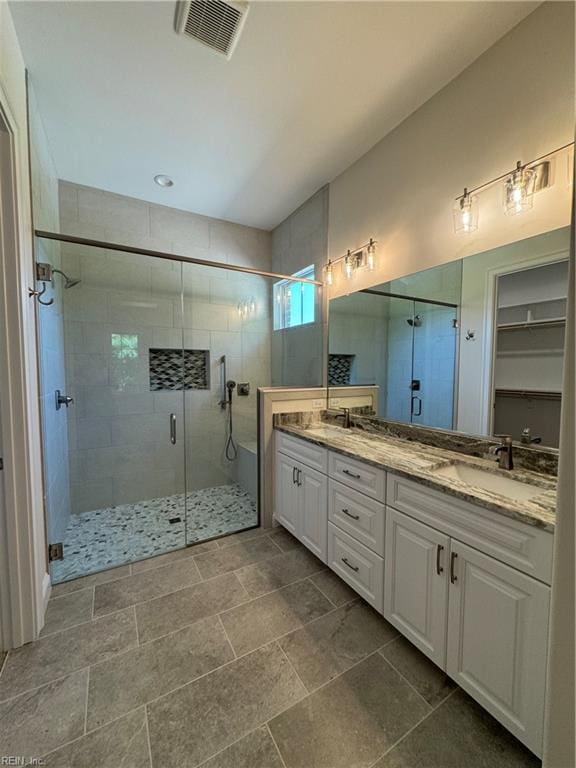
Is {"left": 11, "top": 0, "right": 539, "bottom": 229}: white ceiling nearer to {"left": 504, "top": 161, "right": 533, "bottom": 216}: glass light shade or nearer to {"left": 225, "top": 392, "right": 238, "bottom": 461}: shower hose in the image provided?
{"left": 504, "top": 161, "right": 533, "bottom": 216}: glass light shade

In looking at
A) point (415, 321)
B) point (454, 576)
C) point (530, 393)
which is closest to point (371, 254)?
point (415, 321)

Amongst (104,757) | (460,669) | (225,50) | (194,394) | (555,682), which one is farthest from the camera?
(194,394)

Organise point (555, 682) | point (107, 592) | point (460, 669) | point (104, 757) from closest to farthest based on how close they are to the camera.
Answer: point (555, 682)
point (104, 757)
point (460, 669)
point (107, 592)

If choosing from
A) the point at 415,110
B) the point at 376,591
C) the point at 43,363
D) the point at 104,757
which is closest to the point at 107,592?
the point at 104,757

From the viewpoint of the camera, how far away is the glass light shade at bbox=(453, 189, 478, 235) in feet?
5.34

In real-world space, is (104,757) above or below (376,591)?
below

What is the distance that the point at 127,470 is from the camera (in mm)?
2928

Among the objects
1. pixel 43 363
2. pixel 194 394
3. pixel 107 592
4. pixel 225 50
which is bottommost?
pixel 107 592

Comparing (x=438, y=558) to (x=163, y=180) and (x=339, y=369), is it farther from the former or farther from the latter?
(x=163, y=180)

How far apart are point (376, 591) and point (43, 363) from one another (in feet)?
7.50

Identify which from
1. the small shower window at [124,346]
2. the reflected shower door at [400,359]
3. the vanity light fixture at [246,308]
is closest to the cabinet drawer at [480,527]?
the reflected shower door at [400,359]

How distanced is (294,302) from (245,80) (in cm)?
178

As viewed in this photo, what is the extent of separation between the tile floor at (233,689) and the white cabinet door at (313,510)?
25 cm

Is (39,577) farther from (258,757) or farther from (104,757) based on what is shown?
(258,757)
